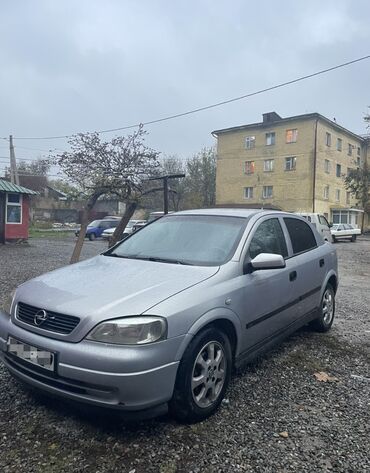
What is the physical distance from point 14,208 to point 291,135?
2859 centimetres

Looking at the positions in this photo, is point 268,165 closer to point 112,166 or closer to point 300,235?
point 112,166

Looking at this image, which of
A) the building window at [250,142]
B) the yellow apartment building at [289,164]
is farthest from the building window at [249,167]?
the building window at [250,142]

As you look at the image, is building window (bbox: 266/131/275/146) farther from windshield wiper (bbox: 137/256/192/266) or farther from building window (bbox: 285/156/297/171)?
windshield wiper (bbox: 137/256/192/266)

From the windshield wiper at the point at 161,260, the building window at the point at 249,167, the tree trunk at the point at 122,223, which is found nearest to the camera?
the windshield wiper at the point at 161,260

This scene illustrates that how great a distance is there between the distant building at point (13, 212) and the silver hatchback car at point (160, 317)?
15858 millimetres

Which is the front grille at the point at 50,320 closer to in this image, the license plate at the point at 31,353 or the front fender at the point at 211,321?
the license plate at the point at 31,353

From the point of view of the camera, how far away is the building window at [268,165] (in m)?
39.2

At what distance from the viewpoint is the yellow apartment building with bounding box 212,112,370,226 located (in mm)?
36844

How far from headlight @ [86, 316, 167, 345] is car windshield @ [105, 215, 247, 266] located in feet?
3.15

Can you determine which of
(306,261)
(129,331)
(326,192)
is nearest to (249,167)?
(326,192)

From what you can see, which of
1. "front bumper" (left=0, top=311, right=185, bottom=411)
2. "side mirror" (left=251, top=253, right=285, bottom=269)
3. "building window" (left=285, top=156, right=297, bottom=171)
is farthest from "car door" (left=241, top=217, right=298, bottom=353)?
"building window" (left=285, top=156, right=297, bottom=171)

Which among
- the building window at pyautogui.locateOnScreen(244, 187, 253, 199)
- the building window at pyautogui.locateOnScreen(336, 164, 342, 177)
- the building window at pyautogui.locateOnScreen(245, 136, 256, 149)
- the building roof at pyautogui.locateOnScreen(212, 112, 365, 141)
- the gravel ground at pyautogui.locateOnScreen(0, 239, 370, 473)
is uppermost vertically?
the building roof at pyautogui.locateOnScreen(212, 112, 365, 141)

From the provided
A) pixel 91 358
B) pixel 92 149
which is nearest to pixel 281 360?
pixel 91 358

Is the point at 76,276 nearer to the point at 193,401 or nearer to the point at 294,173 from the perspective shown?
the point at 193,401
